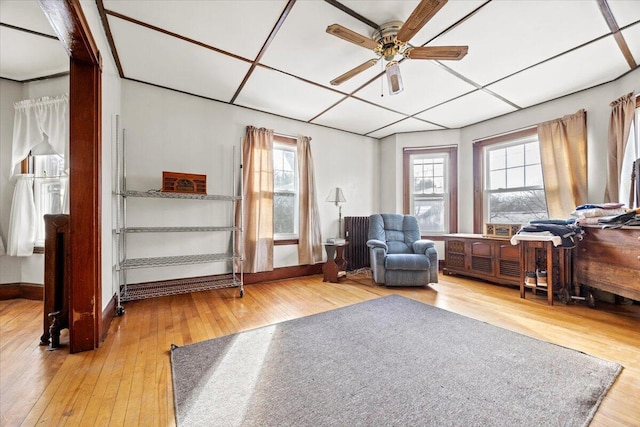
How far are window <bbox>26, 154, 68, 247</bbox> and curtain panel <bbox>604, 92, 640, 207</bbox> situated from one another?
6.21m

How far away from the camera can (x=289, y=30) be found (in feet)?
7.03

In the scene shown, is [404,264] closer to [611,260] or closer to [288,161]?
[611,260]

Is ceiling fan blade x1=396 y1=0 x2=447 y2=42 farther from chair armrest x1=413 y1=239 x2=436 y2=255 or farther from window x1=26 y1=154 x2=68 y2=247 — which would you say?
window x1=26 y1=154 x2=68 y2=247

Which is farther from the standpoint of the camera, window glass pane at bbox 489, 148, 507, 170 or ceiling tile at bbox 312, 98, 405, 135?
window glass pane at bbox 489, 148, 507, 170

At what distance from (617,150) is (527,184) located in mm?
1046

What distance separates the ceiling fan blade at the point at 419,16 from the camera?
60.3 inches

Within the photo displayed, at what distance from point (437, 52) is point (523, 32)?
82 cm

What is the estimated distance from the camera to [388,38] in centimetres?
207

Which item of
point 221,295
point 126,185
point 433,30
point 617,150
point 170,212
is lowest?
point 221,295

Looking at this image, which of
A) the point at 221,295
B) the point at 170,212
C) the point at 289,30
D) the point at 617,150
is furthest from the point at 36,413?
the point at 617,150

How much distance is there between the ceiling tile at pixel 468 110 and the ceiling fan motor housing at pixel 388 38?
1789mm

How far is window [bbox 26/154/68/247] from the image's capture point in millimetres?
2930

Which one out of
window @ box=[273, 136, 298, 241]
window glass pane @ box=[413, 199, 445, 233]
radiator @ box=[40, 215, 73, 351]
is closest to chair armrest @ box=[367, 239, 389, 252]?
window @ box=[273, 136, 298, 241]

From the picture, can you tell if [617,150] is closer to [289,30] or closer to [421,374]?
[421,374]
